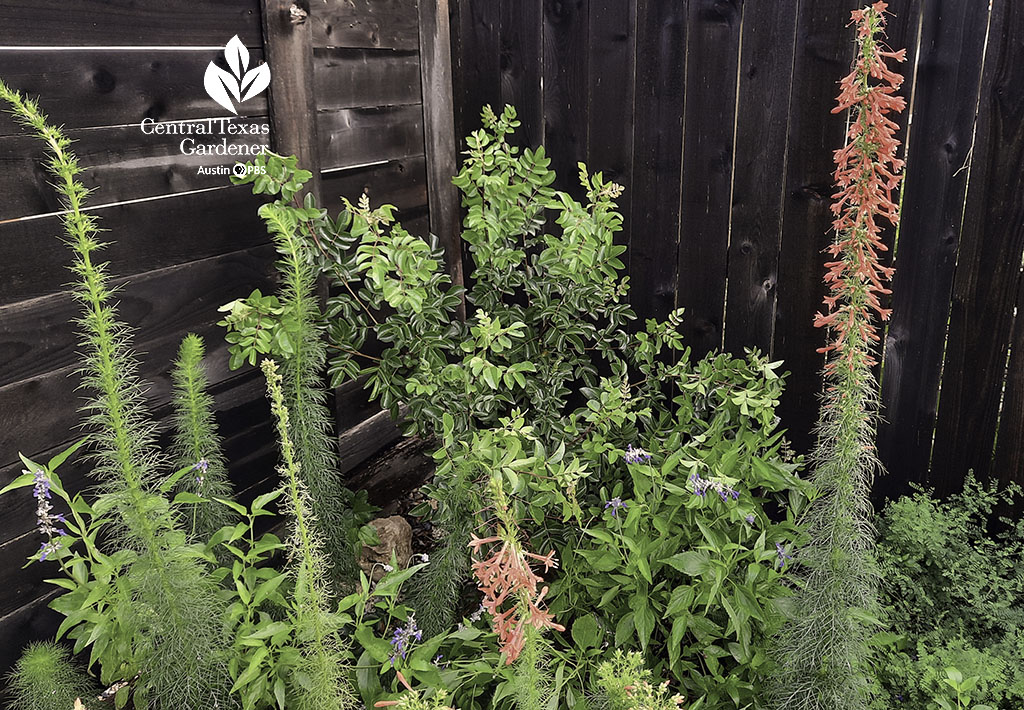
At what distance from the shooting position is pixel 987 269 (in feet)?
8.15

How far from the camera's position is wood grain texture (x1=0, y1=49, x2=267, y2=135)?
1.81m

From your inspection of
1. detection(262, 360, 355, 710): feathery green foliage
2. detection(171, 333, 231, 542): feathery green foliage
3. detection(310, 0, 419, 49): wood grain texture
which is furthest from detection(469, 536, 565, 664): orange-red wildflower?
detection(310, 0, 419, 49): wood grain texture

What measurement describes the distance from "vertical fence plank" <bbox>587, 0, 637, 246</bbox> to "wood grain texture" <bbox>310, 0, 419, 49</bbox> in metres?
0.71

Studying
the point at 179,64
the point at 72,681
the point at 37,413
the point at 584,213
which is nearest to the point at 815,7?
the point at 584,213

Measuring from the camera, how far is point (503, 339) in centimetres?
230

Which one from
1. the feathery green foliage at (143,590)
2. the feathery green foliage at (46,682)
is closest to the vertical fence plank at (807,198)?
the feathery green foliage at (143,590)

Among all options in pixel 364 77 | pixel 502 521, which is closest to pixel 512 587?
pixel 502 521

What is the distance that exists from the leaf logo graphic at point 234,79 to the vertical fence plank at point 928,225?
205 cm

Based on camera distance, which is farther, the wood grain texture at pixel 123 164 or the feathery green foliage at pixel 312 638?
the wood grain texture at pixel 123 164

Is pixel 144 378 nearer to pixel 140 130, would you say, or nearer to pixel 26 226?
pixel 26 226

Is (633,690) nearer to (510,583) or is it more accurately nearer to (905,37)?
(510,583)

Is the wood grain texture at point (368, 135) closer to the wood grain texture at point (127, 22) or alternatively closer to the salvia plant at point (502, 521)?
the salvia plant at point (502, 521)

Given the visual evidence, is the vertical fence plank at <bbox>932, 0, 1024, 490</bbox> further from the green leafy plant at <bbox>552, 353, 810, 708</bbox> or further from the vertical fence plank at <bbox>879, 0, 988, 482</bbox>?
the green leafy plant at <bbox>552, 353, 810, 708</bbox>

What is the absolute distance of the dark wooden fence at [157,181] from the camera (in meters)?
1.85
